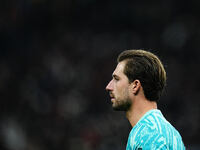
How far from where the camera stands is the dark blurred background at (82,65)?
1140cm

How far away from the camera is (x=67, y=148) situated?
1123 centimetres

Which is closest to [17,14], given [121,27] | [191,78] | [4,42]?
[4,42]

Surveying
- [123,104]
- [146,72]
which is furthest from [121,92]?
[146,72]

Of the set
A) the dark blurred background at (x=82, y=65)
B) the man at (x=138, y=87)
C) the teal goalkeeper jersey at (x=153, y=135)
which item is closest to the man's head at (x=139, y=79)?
the man at (x=138, y=87)

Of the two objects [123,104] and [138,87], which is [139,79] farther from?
[123,104]

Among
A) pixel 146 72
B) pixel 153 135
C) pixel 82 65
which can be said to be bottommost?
pixel 153 135

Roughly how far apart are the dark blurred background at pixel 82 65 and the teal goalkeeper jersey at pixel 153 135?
7.05 meters

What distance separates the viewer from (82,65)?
41.8ft

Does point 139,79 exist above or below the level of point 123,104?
above

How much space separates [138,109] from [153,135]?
0.35 metres

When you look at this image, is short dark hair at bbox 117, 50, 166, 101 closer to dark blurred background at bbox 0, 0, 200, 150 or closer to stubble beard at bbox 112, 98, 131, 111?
stubble beard at bbox 112, 98, 131, 111

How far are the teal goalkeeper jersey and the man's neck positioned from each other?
78mm

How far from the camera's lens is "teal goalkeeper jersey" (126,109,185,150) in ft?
11.1

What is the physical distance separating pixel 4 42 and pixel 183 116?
5.35 m
